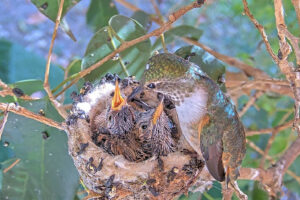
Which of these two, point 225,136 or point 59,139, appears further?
point 59,139

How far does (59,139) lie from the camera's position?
1295 millimetres

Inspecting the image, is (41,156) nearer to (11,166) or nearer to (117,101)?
(11,166)

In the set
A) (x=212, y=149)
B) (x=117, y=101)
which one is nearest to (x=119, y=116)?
(x=117, y=101)

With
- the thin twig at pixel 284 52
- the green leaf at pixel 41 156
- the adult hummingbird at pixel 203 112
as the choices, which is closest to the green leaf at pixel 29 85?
the green leaf at pixel 41 156

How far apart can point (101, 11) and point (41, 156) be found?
694 millimetres

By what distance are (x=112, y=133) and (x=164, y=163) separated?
340 millimetres

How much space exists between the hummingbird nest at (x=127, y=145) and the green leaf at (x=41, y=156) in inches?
2.5

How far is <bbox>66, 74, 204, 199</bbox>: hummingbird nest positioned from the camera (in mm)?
1198

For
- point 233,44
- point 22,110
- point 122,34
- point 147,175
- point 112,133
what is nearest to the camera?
point 22,110

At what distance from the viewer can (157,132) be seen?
1.45 m

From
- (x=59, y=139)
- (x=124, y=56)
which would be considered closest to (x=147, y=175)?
(x=59, y=139)

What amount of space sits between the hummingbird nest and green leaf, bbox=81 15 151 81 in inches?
1.7

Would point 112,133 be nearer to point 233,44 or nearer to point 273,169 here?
point 273,169

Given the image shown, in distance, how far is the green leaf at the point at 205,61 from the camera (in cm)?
130
